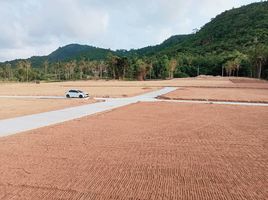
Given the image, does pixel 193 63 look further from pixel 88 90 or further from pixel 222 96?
pixel 222 96

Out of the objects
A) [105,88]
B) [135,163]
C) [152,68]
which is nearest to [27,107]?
[135,163]

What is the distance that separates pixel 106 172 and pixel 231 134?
8.09 metres

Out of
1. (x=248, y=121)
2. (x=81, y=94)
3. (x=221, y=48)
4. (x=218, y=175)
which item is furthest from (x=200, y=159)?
(x=221, y=48)

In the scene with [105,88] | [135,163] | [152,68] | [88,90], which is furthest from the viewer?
[152,68]

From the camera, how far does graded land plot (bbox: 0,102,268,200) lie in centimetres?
704

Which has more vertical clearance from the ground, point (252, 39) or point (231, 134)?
point (252, 39)

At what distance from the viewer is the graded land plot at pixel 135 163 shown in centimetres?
704

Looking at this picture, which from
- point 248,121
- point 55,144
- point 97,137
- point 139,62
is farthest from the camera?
point 139,62

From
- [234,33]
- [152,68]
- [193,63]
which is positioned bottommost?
[152,68]

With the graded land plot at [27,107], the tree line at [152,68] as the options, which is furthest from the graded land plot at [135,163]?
the tree line at [152,68]

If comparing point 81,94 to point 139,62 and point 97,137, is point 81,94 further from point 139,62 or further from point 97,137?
point 139,62

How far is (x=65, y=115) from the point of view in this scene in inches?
845

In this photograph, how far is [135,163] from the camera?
941cm

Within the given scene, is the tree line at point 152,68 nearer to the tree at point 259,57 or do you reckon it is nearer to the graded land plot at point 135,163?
the tree at point 259,57
